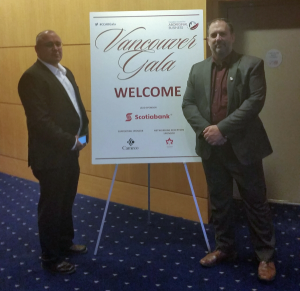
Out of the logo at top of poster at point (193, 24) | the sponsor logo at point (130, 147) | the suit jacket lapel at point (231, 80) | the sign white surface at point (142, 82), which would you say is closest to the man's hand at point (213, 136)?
the suit jacket lapel at point (231, 80)

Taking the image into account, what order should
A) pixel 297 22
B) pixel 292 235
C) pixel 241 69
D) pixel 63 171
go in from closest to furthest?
pixel 241 69 < pixel 63 171 < pixel 292 235 < pixel 297 22

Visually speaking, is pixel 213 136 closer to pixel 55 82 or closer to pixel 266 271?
pixel 266 271

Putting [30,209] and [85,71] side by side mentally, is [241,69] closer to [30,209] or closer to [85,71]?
[85,71]

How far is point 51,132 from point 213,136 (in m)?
1.00

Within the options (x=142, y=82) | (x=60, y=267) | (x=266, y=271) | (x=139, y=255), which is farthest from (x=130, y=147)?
(x=266, y=271)

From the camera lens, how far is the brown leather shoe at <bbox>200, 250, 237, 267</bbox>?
7.96 feet

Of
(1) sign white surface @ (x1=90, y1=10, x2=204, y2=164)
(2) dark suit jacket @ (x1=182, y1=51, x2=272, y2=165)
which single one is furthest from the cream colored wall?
(2) dark suit jacket @ (x1=182, y1=51, x2=272, y2=165)

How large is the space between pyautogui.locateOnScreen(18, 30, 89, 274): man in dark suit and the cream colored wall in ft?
3.61

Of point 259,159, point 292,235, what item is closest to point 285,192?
point 292,235

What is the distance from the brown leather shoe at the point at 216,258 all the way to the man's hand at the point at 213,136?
2.56 feet

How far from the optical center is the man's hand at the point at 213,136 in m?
2.18

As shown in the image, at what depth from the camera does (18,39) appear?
4.08 m

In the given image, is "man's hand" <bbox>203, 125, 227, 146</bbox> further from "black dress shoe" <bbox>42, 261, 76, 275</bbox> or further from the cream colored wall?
"black dress shoe" <bbox>42, 261, 76, 275</bbox>

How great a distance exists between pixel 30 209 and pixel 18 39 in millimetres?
1929
